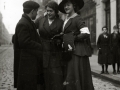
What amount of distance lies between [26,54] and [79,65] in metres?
0.94

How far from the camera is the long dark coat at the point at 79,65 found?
4.45m

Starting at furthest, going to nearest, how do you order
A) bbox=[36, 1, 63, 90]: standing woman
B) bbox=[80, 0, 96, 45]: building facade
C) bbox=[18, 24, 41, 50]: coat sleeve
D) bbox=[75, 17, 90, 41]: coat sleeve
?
bbox=[80, 0, 96, 45]: building facade → bbox=[36, 1, 63, 90]: standing woman → bbox=[75, 17, 90, 41]: coat sleeve → bbox=[18, 24, 41, 50]: coat sleeve

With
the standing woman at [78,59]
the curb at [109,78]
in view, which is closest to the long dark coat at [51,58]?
the standing woman at [78,59]

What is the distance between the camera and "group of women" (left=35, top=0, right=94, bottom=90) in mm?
4465

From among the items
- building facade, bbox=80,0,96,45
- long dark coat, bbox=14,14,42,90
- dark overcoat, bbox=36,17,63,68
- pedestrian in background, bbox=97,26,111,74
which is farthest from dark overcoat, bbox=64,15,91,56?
building facade, bbox=80,0,96,45

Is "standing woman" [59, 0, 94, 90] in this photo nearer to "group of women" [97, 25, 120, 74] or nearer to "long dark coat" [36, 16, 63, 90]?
"long dark coat" [36, 16, 63, 90]

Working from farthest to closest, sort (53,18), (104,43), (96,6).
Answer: (96,6), (104,43), (53,18)

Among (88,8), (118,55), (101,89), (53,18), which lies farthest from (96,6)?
(53,18)

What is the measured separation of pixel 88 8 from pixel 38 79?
21932 mm

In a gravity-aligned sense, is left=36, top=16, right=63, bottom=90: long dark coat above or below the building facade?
below

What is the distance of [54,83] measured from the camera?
4.60m

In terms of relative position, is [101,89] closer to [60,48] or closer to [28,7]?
[60,48]

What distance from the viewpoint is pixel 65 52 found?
4473 millimetres

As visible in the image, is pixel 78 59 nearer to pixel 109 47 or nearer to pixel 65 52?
pixel 65 52
